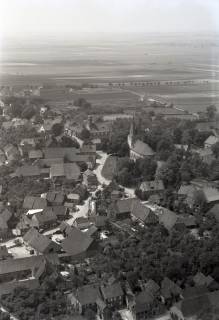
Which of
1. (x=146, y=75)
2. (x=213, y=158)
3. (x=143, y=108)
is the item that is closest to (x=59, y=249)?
(x=213, y=158)

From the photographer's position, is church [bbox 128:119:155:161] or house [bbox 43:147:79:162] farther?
church [bbox 128:119:155:161]

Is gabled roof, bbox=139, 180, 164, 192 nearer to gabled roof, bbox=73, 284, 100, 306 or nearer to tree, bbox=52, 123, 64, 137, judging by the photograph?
gabled roof, bbox=73, 284, 100, 306

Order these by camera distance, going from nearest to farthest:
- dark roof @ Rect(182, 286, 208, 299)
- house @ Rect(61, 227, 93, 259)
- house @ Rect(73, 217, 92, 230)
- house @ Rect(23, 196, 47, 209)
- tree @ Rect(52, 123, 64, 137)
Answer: dark roof @ Rect(182, 286, 208, 299), house @ Rect(61, 227, 93, 259), house @ Rect(73, 217, 92, 230), house @ Rect(23, 196, 47, 209), tree @ Rect(52, 123, 64, 137)

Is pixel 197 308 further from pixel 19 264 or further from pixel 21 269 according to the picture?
pixel 19 264

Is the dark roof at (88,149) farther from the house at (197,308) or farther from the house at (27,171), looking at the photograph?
the house at (197,308)

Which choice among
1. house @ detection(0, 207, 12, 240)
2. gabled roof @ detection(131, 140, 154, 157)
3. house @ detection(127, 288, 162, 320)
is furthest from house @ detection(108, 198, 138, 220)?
gabled roof @ detection(131, 140, 154, 157)

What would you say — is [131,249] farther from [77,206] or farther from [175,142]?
[175,142]

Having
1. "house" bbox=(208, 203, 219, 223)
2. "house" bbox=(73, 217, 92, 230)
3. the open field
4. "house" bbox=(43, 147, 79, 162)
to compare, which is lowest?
the open field

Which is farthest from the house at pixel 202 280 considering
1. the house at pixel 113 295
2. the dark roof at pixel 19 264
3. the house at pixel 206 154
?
the house at pixel 206 154
